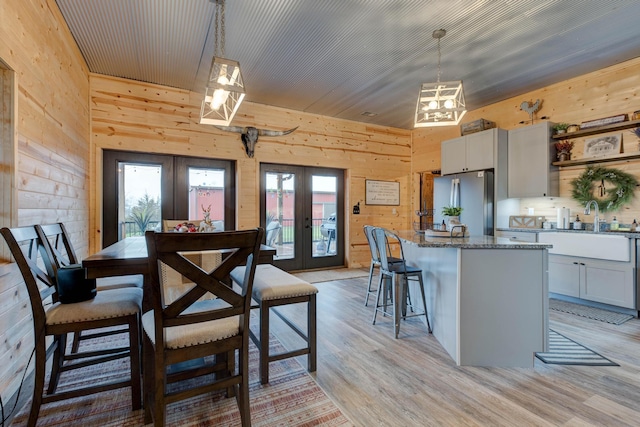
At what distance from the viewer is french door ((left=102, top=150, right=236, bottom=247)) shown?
4180 millimetres

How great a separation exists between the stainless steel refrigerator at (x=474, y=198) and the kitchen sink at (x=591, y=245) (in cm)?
77

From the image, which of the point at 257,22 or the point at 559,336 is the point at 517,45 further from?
the point at 559,336

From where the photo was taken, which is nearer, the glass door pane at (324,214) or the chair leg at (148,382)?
the chair leg at (148,382)

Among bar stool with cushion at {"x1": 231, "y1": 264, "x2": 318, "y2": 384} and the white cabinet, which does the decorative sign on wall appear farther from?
bar stool with cushion at {"x1": 231, "y1": 264, "x2": 318, "y2": 384}

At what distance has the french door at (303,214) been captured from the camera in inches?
210

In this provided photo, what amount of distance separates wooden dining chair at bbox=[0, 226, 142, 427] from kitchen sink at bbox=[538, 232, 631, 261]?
4.55 m

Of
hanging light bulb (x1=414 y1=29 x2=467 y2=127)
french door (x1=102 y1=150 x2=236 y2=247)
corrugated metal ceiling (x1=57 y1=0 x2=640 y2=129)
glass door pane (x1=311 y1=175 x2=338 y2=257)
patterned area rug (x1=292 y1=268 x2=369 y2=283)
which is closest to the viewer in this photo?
corrugated metal ceiling (x1=57 y1=0 x2=640 y2=129)

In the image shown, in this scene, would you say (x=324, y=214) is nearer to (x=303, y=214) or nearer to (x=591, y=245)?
(x=303, y=214)

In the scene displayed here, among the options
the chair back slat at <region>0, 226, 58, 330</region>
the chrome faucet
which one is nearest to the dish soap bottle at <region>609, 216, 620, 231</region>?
the chrome faucet

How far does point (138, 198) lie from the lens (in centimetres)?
434

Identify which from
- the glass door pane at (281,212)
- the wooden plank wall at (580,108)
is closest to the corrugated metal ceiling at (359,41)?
the wooden plank wall at (580,108)

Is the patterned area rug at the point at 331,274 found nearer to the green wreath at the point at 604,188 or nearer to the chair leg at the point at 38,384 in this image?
the green wreath at the point at 604,188

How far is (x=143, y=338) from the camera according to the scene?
5.86 feet

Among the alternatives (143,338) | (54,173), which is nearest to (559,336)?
(143,338)
